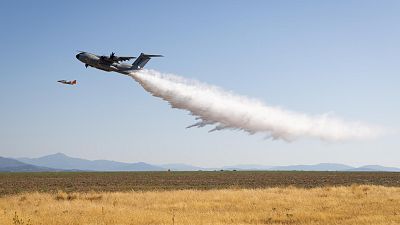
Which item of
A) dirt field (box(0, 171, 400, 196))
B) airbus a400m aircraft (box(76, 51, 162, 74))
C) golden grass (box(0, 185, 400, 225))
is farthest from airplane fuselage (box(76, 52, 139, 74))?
golden grass (box(0, 185, 400, 225))

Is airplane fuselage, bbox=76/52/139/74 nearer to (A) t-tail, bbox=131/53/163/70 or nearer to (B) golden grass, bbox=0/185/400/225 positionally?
(A) t-tail, bbox=131/53/163/70

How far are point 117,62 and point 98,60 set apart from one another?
1.97 meters

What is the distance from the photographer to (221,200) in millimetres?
35438

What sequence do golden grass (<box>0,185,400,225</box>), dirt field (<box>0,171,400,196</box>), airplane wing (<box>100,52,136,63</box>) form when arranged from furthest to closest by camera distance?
dirt field (<box>0,171,400,196</box>) < airplane wing (<box>100,52,136,63</box>) < golden grass (<box>0,185,400,225</box>)

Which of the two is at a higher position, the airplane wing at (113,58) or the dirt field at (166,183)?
the airplane wing at (113,58)

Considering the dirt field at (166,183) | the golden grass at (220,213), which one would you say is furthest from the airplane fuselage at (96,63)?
the golden grass at (220,213)

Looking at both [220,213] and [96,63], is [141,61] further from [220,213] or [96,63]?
[220,213]

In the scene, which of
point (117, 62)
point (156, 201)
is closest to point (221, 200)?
point (156, 201)

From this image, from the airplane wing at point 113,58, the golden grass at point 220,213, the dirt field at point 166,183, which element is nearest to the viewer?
the golden grass at point 220,213

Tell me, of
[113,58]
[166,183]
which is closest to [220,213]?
[113,58]

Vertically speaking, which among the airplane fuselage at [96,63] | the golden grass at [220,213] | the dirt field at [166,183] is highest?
the airplane fuselage at [96,63]

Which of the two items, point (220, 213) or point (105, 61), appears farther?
point (105, 61)

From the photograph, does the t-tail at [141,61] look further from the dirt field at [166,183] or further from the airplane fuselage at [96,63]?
the dirt field at [166,183]

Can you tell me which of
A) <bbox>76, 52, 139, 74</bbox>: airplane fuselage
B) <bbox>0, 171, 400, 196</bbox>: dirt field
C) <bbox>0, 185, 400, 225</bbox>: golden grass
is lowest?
<bbox>0, 185, 400, 225</bbox>: golden grass
